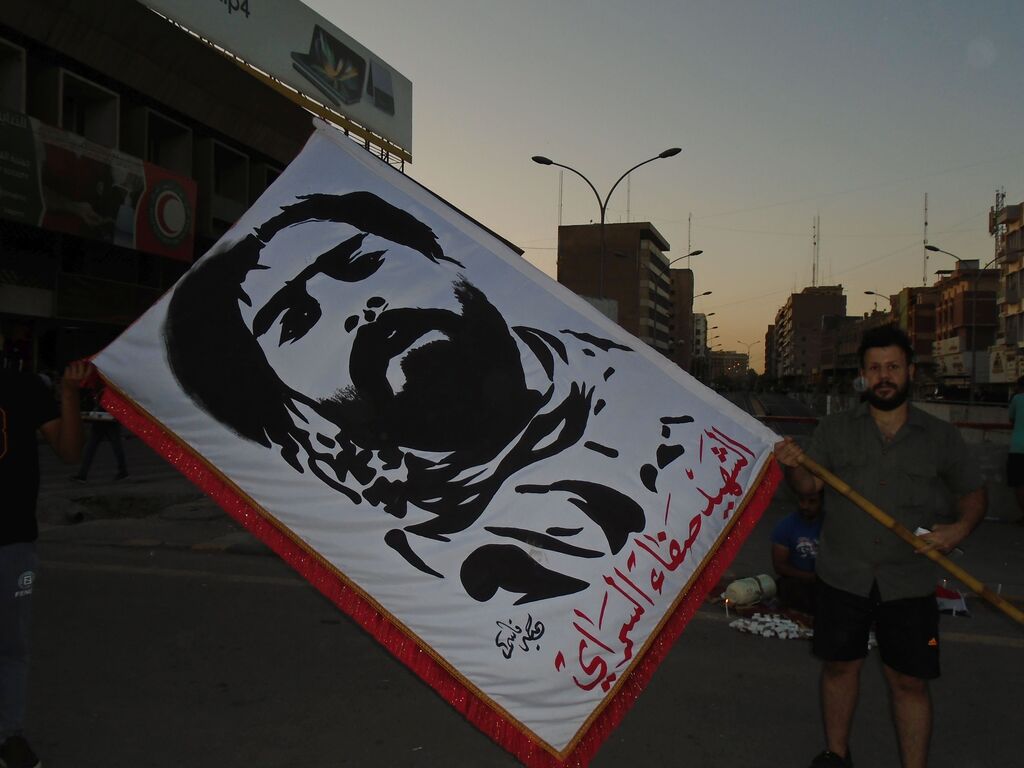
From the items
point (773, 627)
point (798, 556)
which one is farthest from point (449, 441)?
point (798, 556)

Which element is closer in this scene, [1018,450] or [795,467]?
[795,467]

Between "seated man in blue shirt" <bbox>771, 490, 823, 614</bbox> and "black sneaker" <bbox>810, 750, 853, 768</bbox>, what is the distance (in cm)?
225

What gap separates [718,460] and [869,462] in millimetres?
764

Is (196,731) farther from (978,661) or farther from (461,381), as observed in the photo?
(978,661)

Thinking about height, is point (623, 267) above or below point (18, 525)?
above

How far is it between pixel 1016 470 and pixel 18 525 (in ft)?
30.8

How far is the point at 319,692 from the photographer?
4.29 m

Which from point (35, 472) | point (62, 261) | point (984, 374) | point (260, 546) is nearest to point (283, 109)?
point (62, 261)

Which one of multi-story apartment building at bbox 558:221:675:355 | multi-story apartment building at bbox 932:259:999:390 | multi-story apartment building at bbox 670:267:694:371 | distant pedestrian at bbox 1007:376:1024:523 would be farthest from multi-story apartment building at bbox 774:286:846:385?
distant pedestrian at bbox 1007:376:1024:523

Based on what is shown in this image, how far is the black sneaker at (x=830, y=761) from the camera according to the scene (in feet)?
11.0

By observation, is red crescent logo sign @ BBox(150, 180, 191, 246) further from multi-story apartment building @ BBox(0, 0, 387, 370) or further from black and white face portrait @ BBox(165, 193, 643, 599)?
black and white face portrait @ BBox(165, 193, 643, 599)

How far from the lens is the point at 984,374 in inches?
2566

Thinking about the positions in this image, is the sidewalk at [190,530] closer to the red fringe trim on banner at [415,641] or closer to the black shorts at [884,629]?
the black shorts at [884,629]

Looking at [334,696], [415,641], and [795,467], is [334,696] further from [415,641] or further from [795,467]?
[795,467]
